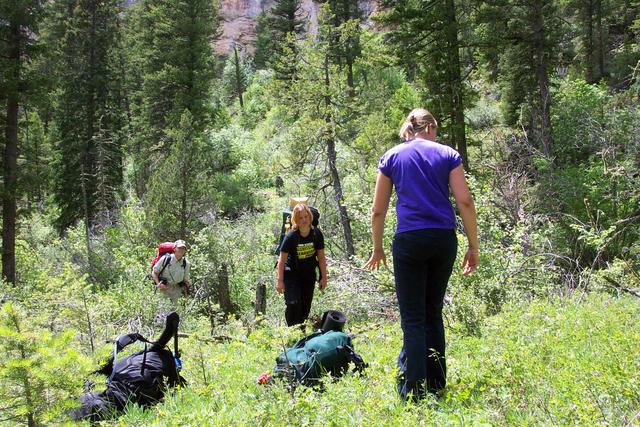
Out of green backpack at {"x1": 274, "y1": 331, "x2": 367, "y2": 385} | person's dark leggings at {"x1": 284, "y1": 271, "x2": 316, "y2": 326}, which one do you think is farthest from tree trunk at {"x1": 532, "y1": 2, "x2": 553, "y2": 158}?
Answer: green backpack at {"x1": 274, "y1": 331, "x2": 367, "y2": 385}

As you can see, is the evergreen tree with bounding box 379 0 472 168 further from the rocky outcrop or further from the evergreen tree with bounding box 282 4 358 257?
the rocky outcrop

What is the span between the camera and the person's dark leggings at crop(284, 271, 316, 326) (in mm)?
5355

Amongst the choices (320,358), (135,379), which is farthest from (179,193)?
(320,358)

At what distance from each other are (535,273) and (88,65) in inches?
1064

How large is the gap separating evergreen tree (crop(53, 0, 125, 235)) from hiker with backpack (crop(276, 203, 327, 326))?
69.9 ft

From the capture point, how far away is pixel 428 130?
3.31 meters

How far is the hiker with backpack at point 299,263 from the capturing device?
5348mm

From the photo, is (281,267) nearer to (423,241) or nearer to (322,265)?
(322,265)

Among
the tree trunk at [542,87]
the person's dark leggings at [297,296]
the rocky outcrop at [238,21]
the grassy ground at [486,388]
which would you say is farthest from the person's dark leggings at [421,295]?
the rocky outcrop at [238,21]

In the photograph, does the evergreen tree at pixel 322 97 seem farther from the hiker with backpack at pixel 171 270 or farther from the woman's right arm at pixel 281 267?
the woman's right arm at pixel 281 267

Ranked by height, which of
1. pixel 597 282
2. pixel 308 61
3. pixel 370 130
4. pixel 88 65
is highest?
pixel 88 65

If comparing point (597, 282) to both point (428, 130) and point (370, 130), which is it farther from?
point (370, 130)

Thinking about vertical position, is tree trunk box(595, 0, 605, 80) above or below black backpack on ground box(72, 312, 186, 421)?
above

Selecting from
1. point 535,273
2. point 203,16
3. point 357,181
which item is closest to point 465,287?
point 535,273
